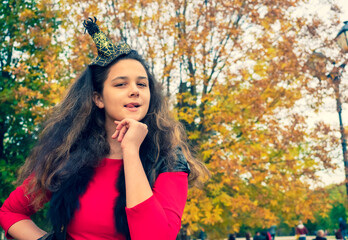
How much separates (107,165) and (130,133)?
1.15 feet

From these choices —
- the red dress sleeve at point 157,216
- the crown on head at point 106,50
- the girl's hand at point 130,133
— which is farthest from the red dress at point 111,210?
the crown on head at point 106,50

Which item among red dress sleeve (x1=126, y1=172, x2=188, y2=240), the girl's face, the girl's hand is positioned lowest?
red dress sleeve (x1=126, y1=172, x2=188, y2=240)

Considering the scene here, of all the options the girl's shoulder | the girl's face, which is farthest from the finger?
the girl's shoulder

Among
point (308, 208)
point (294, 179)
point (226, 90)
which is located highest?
point (226, 90)

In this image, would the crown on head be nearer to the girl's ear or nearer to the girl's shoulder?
the girl's ear

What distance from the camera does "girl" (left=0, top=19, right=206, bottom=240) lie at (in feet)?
5.19

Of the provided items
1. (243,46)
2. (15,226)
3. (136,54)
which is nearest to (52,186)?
(15,226)

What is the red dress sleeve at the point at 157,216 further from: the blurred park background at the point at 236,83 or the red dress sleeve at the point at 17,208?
the blurred park background at the point at 236,83

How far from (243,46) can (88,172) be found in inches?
240

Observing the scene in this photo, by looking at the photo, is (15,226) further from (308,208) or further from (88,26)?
(308,208)

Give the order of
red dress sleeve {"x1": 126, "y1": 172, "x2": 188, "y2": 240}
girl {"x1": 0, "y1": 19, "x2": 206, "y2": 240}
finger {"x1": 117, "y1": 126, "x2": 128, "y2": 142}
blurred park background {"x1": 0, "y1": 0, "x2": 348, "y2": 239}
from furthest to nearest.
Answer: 1. blurred park background {"x1": 0, "y1": 0, "x2": 348, "y2": 239}
2. finger {"x1": 117, "y1": 126, "x2": 128, "y2": 142}
3. girl {"x1": 0, "y1": 19, "x2": 206, "y2": 240}
4. red dress sleeve {"x1": 126, "y1": 172, "x2": 188, "y2": 240}

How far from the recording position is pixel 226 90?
7.15 meters

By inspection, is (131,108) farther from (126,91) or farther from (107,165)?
(107,165)

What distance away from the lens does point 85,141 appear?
206 centimetres
